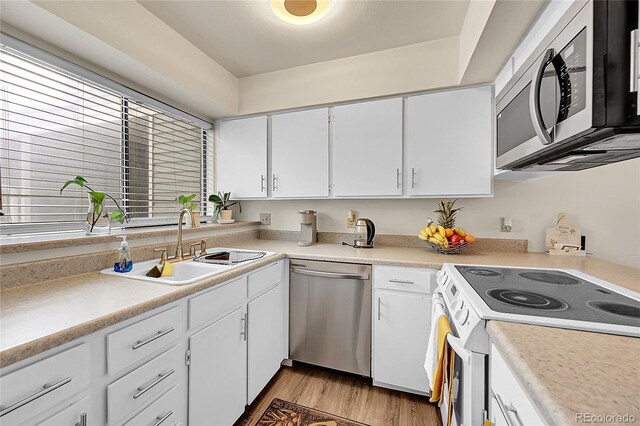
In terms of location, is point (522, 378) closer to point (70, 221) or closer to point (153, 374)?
point (153, 374)

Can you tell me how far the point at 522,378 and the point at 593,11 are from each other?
3.18 ft

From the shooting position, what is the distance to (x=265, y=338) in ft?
5.80

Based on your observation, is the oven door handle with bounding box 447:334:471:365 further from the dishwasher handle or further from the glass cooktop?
the dishwasher handle

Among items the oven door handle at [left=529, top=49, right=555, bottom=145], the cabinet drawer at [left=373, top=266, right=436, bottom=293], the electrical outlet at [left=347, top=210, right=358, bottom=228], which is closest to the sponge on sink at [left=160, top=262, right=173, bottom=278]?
the cabinet drawer at [left=373, top=266, right=436, bottom=293]

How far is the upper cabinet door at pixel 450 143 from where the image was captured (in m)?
1.87

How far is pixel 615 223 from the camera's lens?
1.76m

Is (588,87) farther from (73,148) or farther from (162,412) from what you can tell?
(73,148)

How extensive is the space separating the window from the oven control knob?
6.67ft

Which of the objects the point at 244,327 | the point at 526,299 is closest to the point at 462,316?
the point at 526,299

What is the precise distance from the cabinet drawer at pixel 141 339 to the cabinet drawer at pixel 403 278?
1210 mm

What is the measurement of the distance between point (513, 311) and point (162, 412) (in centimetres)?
136

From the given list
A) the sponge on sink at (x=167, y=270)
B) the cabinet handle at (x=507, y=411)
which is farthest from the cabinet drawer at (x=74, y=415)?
the cabinet handle at (x=507, y=411)

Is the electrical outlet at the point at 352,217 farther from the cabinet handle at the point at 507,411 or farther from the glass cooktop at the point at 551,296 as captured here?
the cabinet handle at the point at 507,411

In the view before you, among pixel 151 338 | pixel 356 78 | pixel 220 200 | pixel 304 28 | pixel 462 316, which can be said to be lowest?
pixel 151 338
